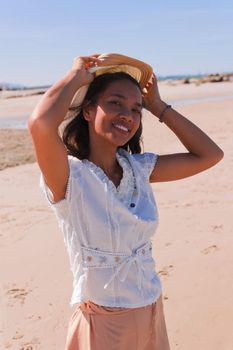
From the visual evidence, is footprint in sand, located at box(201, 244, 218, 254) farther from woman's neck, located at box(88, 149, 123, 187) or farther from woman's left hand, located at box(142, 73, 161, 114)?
woman's neck, located at box(88, 149, 123, 187)

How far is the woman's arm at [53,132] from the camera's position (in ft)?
5.74

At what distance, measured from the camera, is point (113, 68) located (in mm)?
2010

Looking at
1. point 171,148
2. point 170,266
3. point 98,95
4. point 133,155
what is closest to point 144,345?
point 133,155

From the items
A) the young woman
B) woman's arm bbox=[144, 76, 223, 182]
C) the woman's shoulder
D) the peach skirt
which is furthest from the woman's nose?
the peach skirt

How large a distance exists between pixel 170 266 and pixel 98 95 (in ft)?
9.50

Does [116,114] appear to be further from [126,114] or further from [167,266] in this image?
[167,266]

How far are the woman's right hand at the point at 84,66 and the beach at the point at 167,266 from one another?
2.12 metres

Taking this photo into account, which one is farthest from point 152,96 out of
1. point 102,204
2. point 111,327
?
point 111,327

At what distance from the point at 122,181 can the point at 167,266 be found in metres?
2.77

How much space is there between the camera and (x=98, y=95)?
1.96m

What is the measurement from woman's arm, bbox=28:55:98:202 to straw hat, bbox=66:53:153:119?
129mm

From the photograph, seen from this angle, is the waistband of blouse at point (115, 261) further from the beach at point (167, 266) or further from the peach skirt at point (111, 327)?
the beach at point (167, 266)

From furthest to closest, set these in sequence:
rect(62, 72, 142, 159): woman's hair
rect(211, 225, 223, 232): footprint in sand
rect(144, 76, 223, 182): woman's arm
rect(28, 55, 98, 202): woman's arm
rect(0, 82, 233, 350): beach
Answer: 1. rect(211, 225, 223, 232): footprint in sand
2. rect(0, 82, 233, 350): beach
3. rect(144, 76, 223, 182): woman's arm
4. rect(62, 72, 142, 159): woman's hair
5. rect(28, 55, 98, 202): woman's arm

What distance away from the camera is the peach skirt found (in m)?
1.85
